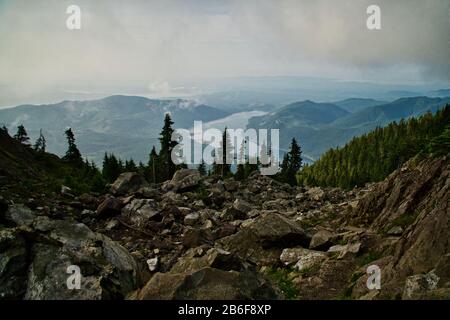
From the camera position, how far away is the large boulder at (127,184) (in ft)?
105

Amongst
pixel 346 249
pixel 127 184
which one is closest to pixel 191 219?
pixel 346 249

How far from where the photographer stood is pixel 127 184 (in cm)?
3328

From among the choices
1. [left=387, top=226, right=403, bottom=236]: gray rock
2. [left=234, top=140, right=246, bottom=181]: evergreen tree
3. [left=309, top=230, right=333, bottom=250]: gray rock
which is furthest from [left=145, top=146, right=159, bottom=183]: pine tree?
[left=387, top=226, right=403, bottom=236]: gray rock

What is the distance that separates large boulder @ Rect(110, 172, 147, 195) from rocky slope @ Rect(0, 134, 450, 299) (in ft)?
0.39

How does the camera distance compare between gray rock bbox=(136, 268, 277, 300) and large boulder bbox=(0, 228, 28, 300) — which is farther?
gray rock bbox=(136, 268, 277, 300)

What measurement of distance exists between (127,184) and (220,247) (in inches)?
699

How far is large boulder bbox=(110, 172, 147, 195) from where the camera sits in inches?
1264

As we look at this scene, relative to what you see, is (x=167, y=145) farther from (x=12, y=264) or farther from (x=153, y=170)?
(x=12, y=264)

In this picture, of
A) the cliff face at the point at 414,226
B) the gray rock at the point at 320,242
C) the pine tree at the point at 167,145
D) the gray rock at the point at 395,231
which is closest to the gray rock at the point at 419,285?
the cliff face at the point at 414,226

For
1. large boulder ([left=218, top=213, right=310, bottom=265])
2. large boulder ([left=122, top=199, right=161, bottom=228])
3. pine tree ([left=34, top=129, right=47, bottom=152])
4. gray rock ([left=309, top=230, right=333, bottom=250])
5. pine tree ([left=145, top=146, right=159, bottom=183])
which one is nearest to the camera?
large boulder ([left=218, top=213, right=310, bottom=265])

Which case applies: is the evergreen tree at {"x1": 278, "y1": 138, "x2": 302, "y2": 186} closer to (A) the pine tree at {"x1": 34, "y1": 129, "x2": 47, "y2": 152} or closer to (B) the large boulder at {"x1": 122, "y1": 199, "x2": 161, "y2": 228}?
(A) the pine tree at {"x1": 34, "y1": 129, "x2": 47, "y2": 152}

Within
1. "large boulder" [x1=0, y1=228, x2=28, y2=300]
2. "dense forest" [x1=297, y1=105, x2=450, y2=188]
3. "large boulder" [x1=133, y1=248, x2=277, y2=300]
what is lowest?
"dense forest" [x1=297, y1=105, x2=450, y2=188]
